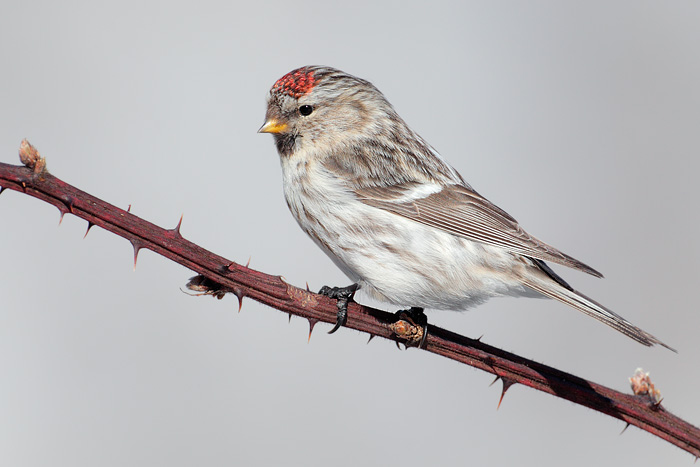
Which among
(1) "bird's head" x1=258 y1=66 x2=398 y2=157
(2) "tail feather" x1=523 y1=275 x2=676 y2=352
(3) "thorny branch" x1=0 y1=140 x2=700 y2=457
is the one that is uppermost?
(1) "bird's head" x1=258 y1=66 x2=398 y2=157

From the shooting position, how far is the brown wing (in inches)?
83.7

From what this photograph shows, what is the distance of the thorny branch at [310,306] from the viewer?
1.20m

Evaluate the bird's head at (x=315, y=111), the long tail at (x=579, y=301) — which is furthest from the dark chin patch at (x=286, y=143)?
the long tail at (x=579, y=301)

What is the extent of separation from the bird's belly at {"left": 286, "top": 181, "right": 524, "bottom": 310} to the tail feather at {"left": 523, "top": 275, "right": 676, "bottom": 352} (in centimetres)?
8

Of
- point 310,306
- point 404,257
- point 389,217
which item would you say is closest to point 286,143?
point 389,217

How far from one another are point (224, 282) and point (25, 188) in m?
0.39

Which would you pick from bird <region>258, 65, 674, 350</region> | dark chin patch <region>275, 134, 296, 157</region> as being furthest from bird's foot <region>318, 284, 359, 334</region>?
dark chin patch <region>275, 134, 296, 157</region>

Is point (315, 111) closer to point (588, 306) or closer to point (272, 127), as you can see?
point (272, 127)

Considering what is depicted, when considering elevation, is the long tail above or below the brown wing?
below

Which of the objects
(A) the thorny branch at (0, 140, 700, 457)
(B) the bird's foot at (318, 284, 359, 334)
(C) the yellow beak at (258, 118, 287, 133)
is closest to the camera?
(A) the thorny branch at (0, 140, 700, 457)

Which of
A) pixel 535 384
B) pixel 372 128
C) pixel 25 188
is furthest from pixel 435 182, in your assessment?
pixel 25 188

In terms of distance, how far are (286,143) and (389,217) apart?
1.48 feet

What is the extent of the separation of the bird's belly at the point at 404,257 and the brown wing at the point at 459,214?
31mm

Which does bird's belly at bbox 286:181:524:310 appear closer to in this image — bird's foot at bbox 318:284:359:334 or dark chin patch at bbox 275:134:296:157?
bird's foot at bbox 318:284:359:334
